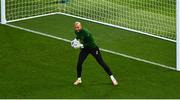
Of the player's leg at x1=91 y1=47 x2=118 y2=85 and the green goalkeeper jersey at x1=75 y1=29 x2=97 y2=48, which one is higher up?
the green goalkeeper jersey at x1=75 y1=29 x2=97 y2=48

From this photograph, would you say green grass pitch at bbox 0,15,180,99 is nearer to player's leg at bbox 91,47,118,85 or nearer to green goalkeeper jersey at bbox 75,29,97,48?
player's leg at bbox 91,47,118,85

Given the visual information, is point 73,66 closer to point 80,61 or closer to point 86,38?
point 80,61

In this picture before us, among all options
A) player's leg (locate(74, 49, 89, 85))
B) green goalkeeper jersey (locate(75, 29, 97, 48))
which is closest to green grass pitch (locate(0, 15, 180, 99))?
player's leg (locate(74, 49, 89, 85))

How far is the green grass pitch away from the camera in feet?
54.7

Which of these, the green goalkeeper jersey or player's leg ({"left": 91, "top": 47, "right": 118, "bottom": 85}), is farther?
player's leg ({"left": 91, "top": 47, "right": 118, "bottom": 85})

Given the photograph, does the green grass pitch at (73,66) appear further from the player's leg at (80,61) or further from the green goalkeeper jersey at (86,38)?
the green goalkeeper jersey at (86,38)

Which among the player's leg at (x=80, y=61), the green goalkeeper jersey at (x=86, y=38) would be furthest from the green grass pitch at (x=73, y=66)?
the green goalkeeper jersey at (x=86, y=38)

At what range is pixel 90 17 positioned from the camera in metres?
24.3

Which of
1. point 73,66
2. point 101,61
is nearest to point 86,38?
point 101,61

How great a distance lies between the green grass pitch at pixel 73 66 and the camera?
16.7 meters

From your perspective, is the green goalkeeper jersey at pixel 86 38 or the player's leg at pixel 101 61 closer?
the green goalkeeper jersey at pixel 86 38

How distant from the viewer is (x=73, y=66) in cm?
1892

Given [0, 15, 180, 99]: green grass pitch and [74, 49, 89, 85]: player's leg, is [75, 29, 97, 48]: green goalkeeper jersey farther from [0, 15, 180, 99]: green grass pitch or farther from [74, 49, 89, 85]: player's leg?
[0, 15, 180, 99]: green grass pitch

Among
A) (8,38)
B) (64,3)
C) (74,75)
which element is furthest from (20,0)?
(74,75)
